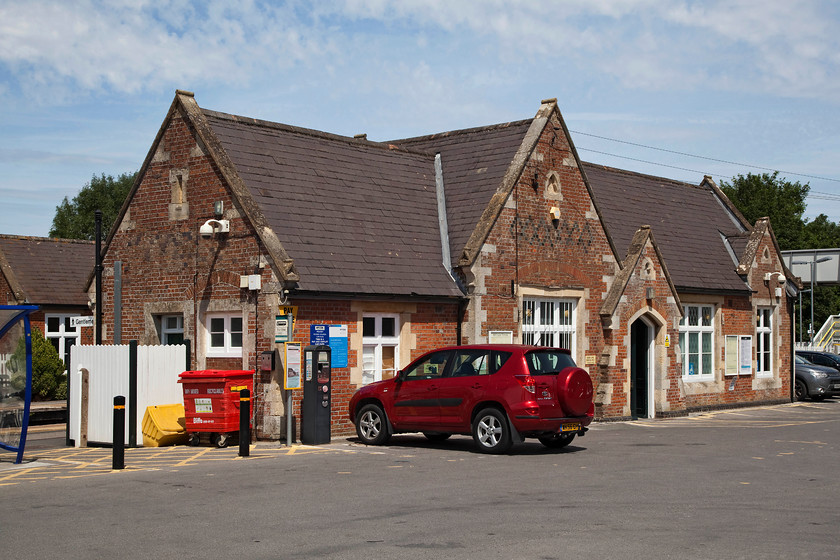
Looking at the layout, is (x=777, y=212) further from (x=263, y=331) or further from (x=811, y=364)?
(x=263, y=331)

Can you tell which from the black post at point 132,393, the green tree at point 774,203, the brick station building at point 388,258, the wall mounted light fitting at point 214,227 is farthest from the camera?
the green tree at point 774,203

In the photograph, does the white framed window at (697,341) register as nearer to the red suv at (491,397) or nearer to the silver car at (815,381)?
the silver car at (815,381)

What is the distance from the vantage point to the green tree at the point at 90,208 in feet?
228

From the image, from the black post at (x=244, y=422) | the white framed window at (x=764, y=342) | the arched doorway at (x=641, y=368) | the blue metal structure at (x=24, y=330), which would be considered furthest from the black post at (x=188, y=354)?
the white framed window at (x=764, y=342)

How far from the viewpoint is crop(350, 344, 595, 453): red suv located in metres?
16.0

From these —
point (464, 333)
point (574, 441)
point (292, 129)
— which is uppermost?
point (292, 129)

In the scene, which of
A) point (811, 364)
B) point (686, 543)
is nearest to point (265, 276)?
point (686, 543)

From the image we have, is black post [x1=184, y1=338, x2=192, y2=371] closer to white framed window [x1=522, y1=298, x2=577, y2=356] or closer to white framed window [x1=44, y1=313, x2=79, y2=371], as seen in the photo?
white framed window [x1=522, y1=298, x2=577, y2=356]

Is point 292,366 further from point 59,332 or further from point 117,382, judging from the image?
point 59,332

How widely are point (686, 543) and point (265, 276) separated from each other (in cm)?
1168

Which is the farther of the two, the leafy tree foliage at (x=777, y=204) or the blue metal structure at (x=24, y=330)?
the leafy tree foliage at (x=777, y=204)

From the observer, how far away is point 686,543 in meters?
8.96

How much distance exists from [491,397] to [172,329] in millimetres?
8590

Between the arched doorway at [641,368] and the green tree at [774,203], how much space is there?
38.3 metres
